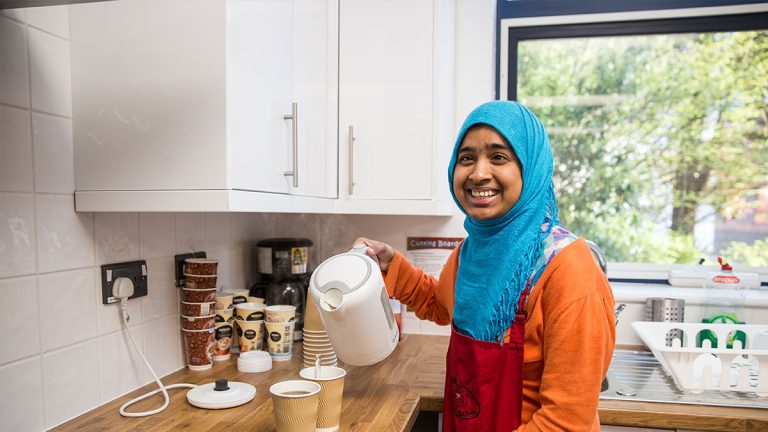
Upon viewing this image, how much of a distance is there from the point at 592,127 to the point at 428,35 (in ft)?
2.94

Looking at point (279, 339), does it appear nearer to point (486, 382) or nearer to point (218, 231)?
point (218, 231)

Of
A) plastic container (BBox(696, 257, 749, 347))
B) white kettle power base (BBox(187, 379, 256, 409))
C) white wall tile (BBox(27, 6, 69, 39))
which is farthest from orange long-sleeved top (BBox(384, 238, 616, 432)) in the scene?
white wall tile (BBox(27, 6, 69, 39))

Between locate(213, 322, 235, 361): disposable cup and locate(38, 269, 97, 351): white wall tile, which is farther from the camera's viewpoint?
locate(213, 322, 235, 361): disposable cup

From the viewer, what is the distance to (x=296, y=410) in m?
1.07

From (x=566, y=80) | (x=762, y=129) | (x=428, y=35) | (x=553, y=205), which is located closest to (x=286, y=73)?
(x=428, y=35)

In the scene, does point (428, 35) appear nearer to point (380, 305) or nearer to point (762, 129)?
point (380, 305)

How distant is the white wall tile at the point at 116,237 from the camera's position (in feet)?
4.20

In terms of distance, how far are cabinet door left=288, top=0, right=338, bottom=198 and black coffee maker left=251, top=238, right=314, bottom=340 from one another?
30cm

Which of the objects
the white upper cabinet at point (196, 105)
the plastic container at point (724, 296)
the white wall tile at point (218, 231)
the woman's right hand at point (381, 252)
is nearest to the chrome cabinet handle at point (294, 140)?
the white upper cabinet at point (196, 105)

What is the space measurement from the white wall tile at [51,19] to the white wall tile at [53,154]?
7.1 inches

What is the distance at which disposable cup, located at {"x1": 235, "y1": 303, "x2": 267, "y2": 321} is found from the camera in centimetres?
165

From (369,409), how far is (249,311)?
0.52 metres

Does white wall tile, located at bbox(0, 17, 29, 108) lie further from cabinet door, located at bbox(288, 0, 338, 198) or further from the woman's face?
the woman's face

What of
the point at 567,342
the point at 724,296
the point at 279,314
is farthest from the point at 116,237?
the point at 724,296
